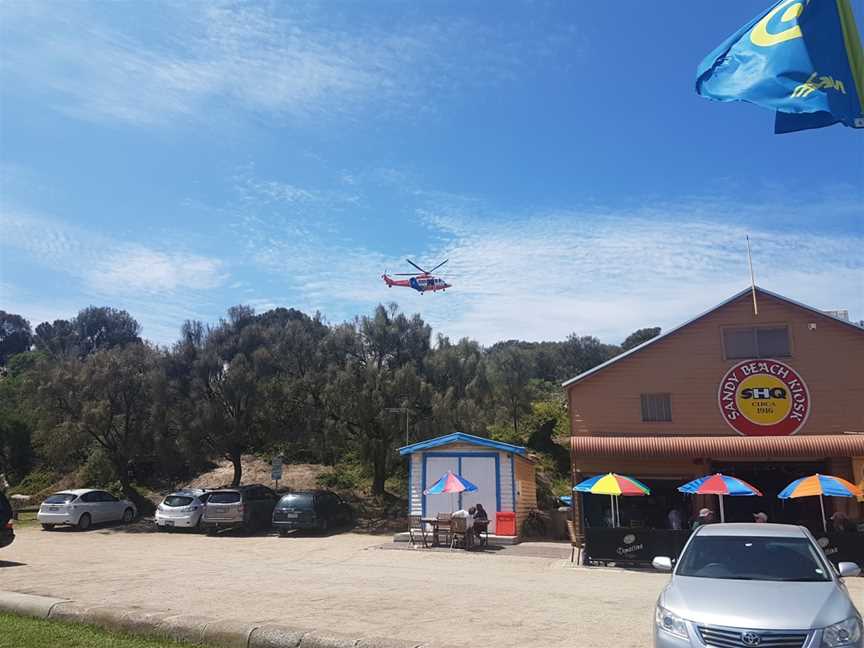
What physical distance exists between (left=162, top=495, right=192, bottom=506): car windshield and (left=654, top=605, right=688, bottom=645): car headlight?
22560 mm

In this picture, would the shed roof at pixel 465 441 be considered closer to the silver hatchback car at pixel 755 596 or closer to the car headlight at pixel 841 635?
the silver hatchback car at pixel 755 596

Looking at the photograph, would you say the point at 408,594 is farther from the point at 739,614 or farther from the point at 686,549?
the point at 739,614

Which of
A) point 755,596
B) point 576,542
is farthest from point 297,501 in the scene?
point 755,596

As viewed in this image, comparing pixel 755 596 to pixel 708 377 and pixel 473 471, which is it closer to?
pixel 708 377

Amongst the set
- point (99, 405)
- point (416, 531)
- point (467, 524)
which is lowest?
point (416, 531)

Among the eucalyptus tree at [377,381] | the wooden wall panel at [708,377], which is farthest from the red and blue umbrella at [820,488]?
the eucalyptus tree at [377,381]

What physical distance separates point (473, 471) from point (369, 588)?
37.7ft

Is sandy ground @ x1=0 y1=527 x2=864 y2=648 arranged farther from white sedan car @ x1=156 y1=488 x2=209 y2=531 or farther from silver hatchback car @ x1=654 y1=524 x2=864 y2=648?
A: white sedan car @ x1=156 y1=488 x2=209 y2=531

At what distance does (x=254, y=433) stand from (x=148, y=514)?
19.2 feet

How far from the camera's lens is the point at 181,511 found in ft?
83.8

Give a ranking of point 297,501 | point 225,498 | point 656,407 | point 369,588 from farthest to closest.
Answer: point 225,498 < point 297,501 < point 656,407 < point 369,588

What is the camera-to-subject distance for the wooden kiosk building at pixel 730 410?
20.5 m

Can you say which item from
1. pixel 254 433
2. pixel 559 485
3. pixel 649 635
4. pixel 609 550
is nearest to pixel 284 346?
pixel 254 433

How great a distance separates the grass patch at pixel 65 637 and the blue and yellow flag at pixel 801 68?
8.26 metres
